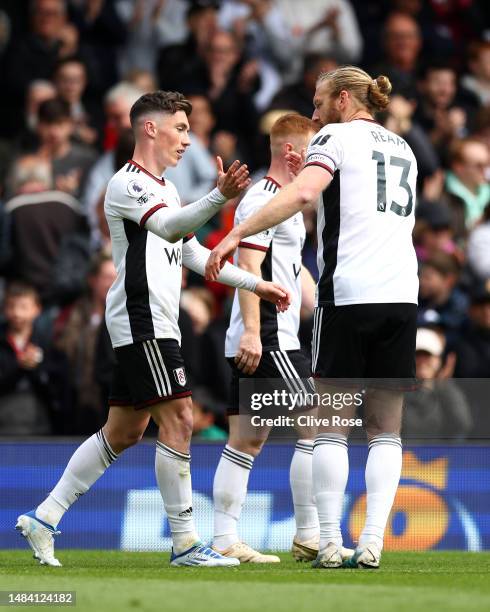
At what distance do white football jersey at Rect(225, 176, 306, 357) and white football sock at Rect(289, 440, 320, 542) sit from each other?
0.58 meters

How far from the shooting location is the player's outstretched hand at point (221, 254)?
7.12 meters

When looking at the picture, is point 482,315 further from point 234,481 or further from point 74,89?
point 74,89

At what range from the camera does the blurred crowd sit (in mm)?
11172

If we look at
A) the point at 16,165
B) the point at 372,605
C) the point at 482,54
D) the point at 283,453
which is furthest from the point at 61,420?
the point at 482,54

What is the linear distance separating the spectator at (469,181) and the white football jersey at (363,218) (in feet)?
21.7

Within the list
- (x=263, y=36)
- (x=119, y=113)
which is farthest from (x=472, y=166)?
(x=119, y=113)

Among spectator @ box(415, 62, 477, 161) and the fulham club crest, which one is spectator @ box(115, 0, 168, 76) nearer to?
spectator @ box(415, 62, 477, 161)

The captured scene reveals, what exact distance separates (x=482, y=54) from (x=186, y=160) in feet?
14.1

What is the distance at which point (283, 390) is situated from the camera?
27.2 feet

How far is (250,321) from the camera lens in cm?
814

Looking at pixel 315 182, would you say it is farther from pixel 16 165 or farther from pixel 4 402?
pixel 16 165

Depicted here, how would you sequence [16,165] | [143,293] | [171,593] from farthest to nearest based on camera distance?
[16,165] → [143,293] → [171,593]

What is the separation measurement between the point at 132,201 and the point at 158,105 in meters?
0.64

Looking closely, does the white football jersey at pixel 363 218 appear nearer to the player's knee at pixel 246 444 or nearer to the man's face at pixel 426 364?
the player's knee at pixel 246 444
